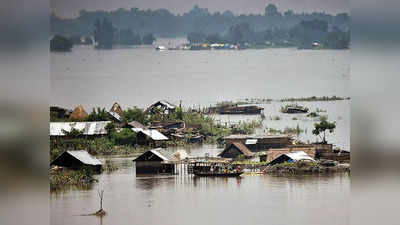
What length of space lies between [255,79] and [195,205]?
105 cm

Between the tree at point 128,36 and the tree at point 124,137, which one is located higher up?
the tree at point 128,36

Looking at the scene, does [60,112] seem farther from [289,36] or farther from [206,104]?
[289,36]

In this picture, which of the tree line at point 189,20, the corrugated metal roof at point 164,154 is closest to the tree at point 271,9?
the tree line at point 189,20

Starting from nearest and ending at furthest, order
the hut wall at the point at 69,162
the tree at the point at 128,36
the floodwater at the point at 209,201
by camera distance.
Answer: the floodwater at the point at 209,201, the hut wall at the point at 69,162, the tree at the point at 128,36

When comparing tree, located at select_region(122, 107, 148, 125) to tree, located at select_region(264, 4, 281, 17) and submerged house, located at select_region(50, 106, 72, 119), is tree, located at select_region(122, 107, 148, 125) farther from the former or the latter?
tree, located at select_region(264, 4, 281, 17)

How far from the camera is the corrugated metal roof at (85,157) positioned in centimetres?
565

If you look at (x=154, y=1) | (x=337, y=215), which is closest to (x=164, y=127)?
(x=154, y=1)

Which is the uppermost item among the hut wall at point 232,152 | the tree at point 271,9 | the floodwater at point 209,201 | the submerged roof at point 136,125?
the tree at point 271,9

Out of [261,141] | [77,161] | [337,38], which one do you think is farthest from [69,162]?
[337,38]

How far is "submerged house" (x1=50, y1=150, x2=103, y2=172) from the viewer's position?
18.5ft

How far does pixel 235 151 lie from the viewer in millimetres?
5684

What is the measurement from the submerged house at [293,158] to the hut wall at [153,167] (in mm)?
780

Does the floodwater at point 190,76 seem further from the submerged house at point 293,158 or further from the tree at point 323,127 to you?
the submerged house at point 293,158

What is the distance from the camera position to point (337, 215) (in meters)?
5.51
